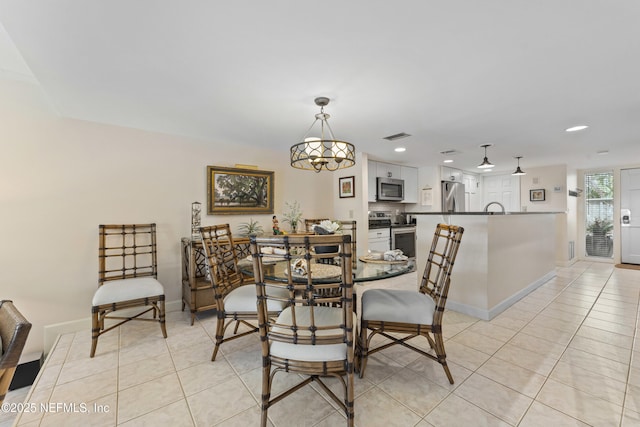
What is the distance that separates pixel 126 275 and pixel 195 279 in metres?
0.73

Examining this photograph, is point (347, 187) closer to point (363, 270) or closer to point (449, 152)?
point (449, 152)

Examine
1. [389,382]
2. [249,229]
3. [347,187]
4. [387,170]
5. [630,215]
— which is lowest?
[389,382]

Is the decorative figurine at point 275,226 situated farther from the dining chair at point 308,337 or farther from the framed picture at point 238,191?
the dining chair at point 308,337

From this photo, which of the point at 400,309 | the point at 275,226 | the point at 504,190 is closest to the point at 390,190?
the point at 275,226

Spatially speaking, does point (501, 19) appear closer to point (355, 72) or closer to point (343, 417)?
point (355, 72)

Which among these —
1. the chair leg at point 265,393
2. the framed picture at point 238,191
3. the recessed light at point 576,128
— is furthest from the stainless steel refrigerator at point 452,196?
the chair leg at point 265,393

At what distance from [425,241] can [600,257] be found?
224 inches

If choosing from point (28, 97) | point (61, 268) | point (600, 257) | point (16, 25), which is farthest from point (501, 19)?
point (600, 257)

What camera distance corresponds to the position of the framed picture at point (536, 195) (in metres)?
5.80

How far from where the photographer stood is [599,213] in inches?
236

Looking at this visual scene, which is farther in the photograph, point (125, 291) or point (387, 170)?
point (387, 170)

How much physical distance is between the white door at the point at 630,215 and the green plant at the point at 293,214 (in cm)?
687

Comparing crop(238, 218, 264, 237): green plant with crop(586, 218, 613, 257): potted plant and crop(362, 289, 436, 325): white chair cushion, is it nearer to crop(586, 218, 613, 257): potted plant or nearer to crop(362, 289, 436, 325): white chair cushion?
crop(362, 289, 436, 325): white chair cushion

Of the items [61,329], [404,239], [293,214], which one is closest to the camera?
[61,329]
